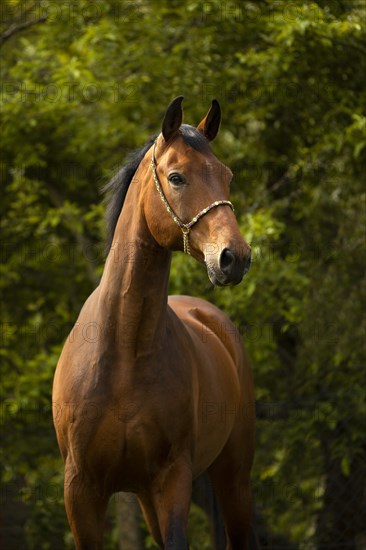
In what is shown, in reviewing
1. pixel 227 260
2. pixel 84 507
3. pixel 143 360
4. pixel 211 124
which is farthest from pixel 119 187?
pixel 84 507

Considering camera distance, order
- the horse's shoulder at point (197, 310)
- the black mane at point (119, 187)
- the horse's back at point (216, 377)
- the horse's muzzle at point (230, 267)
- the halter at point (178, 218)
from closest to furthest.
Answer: the horse's muzzle at point (230, 267) < the halter at point (178, 218) < the black mane at point (119, 187) < the horse's back at point (216, 377) < the horse's shoulder at point (197, 310)

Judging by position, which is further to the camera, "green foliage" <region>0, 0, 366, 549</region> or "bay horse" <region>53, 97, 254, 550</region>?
"green foliage" <region>0, 0, 366, 549</region>

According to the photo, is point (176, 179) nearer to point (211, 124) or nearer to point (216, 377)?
point (211, 124)

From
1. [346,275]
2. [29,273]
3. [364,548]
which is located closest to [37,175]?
[29,273]

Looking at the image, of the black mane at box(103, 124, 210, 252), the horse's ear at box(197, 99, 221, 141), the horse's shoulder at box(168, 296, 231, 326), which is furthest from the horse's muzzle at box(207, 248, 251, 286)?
the horse's shoulder at box(168, 296, 231, 326)

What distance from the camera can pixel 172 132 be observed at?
407 centimetres

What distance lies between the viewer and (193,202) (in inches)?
154

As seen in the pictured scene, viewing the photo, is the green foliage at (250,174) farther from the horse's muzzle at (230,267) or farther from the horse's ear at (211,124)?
the horse's muzzle at (230,267)

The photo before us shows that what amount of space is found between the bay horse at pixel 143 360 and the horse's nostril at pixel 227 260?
7.5 inches

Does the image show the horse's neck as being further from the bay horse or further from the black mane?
the black mane

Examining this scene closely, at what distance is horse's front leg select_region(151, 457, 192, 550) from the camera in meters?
4.09

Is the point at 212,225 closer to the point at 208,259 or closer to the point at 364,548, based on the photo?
the point at 208,259

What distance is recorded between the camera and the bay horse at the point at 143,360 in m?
3.98

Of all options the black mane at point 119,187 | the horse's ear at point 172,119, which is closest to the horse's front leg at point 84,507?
the black mane at point 119,187
